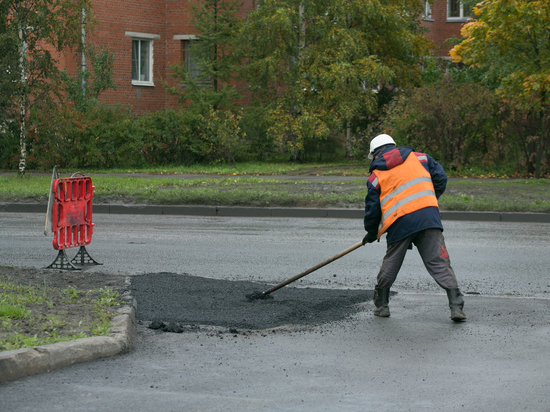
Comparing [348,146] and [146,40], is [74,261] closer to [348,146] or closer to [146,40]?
[348,146]

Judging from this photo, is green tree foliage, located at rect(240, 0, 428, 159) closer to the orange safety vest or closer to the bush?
the bush

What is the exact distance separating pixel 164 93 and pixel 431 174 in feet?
85.3

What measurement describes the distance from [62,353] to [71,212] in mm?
3856

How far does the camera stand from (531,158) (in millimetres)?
19906

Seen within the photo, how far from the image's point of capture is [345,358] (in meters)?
4.91

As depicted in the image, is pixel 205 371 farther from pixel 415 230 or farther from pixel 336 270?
pixel 336 270

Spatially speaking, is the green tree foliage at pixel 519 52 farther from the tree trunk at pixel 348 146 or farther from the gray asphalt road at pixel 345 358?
the gray asphalt road at pixel 345 358

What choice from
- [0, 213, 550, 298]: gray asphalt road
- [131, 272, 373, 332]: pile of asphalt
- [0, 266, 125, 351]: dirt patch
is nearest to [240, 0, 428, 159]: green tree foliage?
[0, 213, 550, 298]: gray asphalt road

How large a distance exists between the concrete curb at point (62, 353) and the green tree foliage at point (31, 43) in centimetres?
1515

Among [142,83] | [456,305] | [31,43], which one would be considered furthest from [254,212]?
[142,83]

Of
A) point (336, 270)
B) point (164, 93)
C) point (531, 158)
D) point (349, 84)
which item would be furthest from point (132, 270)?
point (164, 93)

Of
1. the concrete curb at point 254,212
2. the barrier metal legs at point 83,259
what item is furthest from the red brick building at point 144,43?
the barrier metal legs at point 83,259

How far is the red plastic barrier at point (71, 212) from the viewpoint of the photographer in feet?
26.3

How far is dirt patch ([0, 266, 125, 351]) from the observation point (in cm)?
502
